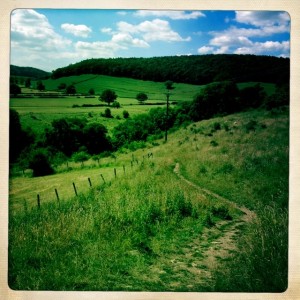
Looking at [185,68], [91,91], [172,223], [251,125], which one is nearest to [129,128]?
[91,91]

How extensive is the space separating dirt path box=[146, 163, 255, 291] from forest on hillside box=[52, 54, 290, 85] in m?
1.94

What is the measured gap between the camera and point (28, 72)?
5.01 metres

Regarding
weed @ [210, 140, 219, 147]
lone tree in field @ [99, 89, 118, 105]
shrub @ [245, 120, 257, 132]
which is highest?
lone tree in field @ [99, 89, 118, 105]

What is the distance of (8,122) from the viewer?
4633mm

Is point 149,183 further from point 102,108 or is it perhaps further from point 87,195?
point 102,108

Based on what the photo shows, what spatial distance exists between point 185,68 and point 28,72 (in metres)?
2.13

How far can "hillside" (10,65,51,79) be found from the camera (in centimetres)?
476

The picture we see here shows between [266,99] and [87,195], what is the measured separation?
9.31 feet

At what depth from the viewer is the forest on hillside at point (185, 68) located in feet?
17.0

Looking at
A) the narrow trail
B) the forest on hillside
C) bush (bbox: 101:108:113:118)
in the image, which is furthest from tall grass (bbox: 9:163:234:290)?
the forest on hillside

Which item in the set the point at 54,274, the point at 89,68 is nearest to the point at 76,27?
the point at 89,68

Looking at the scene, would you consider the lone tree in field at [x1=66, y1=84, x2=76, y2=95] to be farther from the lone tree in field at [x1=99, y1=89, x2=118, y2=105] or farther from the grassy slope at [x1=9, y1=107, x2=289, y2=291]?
the grassy slope at [x1=9, y1=107, x2=289, y2=291]

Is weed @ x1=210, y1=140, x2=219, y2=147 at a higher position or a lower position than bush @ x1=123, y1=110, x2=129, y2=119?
lower

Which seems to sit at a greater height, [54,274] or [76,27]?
[76,27]
